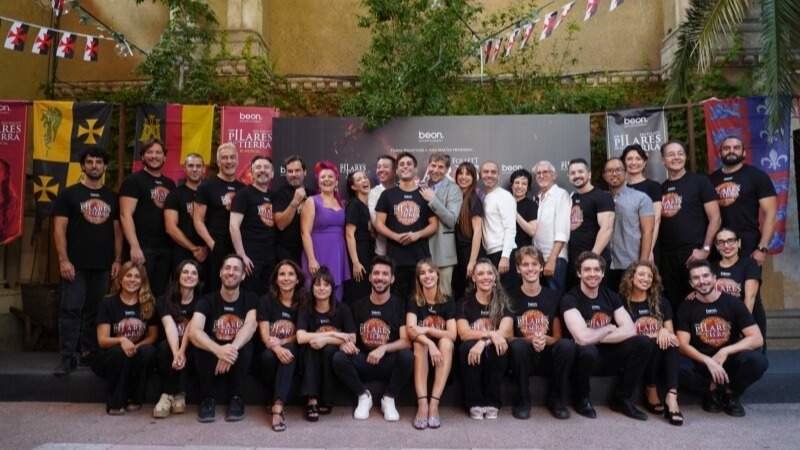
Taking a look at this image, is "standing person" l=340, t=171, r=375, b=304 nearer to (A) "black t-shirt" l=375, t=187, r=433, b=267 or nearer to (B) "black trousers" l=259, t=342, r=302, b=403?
(A) "black t-shirt" l=375, t=187, r=433, b=267

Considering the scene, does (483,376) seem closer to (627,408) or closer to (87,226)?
(627,408)

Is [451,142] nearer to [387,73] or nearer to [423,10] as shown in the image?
[387,73]

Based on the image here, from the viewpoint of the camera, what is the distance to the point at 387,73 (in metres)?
7.35

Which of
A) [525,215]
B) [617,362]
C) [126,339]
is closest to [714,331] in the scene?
[617,362]

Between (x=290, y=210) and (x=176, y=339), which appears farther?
(x=290, y=210)

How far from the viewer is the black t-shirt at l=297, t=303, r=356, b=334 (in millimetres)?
4641

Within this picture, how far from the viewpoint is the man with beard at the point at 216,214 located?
17.4 feet

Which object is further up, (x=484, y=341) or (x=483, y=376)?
(x=484, y=341)

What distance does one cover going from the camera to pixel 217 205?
533cm

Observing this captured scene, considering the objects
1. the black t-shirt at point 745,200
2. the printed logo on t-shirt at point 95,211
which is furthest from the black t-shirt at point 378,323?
the black t-shirt at point 745,200

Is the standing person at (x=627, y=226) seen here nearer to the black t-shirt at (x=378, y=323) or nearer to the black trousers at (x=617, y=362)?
the black trousers at (x=617, y=362)

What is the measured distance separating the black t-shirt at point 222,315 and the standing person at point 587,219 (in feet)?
9.60

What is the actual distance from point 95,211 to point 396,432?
3420mm

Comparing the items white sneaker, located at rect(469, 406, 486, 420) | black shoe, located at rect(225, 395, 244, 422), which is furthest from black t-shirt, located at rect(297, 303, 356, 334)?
white sneaker, located at rect(469, 406, 486, 420)
